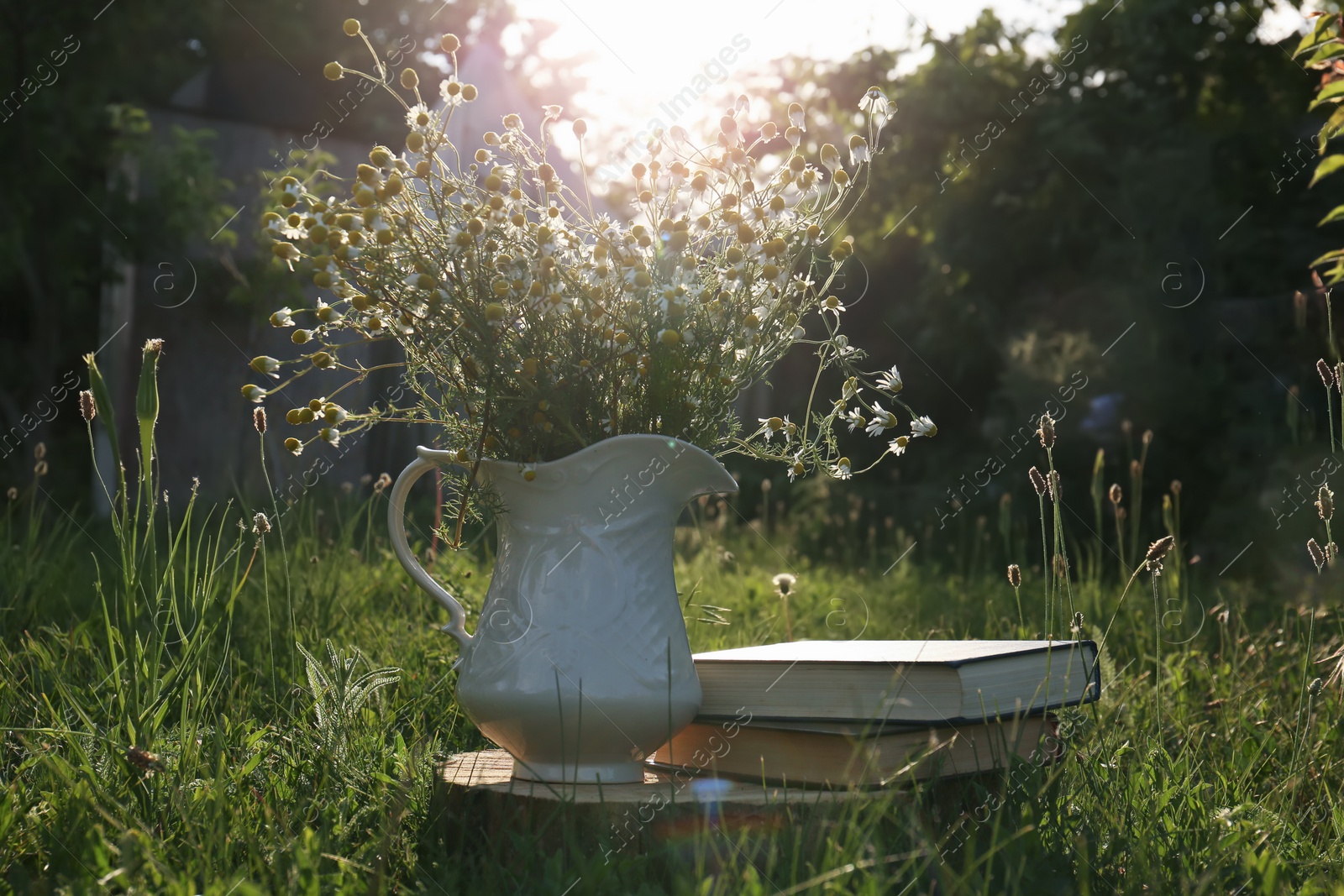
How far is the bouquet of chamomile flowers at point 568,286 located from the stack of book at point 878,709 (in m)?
0.31

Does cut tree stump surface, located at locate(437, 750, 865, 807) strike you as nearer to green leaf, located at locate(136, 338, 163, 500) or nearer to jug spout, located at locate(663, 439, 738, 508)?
jug spout, located at locate(663, 439, 738, 508)

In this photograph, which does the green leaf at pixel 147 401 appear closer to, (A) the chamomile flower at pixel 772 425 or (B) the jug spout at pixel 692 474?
(B) the jug spout at pixel 692 474

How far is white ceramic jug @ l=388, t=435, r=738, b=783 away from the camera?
1442 millimetres

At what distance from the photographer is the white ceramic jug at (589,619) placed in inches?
56.8

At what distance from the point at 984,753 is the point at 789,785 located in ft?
1.01

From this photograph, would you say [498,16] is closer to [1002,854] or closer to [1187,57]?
[1187,57]

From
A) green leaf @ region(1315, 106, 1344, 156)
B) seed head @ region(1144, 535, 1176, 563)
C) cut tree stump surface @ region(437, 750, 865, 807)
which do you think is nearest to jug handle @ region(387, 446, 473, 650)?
cut tree stump surface @ region(437, 750, 865, 807)

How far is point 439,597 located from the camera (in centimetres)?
158

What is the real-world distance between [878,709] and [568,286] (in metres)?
0.72

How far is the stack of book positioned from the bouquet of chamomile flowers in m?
0.31

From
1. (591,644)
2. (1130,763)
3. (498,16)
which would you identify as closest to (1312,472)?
(1130,763)

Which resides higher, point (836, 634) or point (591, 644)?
point (591, 644)

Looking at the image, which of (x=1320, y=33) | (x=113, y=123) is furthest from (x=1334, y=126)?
(x=113, y=123)

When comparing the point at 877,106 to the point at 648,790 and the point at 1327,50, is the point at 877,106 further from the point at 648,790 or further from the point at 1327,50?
the point at 1327,50
